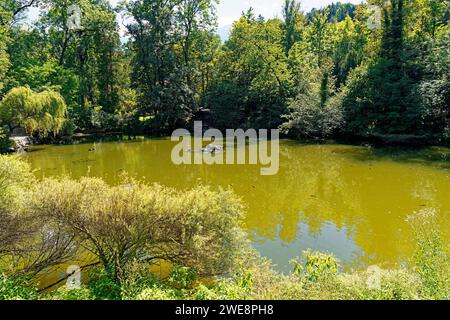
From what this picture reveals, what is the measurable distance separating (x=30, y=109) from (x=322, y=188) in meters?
19.3

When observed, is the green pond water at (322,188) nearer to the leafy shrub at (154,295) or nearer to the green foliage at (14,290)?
the leafy shrub at (154,295)

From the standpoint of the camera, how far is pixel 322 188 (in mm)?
13531

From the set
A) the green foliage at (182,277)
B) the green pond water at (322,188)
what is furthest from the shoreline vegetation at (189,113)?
the green pond water at (322,188)

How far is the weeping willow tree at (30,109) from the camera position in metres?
21.9

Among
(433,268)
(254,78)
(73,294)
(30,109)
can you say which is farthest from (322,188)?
(30,109)

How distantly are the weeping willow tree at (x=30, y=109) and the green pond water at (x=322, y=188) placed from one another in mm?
2051

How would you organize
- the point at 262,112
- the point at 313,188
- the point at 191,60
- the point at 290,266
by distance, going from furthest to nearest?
the point at 191,60 → the point at 262,112 → the point at 313,188 → the point at 290,266

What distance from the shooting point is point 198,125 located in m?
32.2

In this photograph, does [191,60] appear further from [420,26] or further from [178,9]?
[420,26]

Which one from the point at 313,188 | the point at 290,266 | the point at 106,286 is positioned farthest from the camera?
the point at 313,188

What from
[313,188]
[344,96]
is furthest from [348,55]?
[313,188]

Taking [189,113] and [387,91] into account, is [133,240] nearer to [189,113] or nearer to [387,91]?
[387,91]
